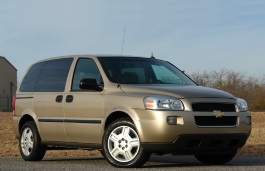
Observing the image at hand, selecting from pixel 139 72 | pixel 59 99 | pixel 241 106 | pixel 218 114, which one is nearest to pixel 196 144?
pixel 218 114

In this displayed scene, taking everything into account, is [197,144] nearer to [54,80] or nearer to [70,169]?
[70,169]

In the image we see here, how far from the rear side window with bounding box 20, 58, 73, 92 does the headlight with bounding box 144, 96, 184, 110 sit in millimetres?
2136

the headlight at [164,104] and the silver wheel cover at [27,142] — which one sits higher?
the headlight at [164,104]

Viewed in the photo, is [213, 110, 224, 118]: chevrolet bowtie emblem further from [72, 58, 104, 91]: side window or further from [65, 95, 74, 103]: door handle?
[65, 95, 74, 103]: door handle

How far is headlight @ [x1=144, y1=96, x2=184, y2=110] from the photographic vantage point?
334 inches

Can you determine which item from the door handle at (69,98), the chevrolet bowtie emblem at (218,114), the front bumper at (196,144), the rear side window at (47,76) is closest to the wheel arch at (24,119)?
the rear side window at (47,76)

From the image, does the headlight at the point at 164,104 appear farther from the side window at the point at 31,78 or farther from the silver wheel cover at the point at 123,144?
the side window at the point at 31,78

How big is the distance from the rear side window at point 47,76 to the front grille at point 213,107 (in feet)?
8.50

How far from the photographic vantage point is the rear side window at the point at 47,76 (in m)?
10.3

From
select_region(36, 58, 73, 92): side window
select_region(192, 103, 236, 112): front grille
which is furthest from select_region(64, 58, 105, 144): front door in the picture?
select_region(192, 103, 236, 112): front grille

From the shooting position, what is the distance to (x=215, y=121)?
28.5 feet

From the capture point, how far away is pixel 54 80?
10445mm

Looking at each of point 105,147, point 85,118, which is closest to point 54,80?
point 85,118

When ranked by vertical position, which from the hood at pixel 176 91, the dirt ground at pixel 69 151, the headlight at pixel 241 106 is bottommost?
the dirt ground at pixel 69 151
